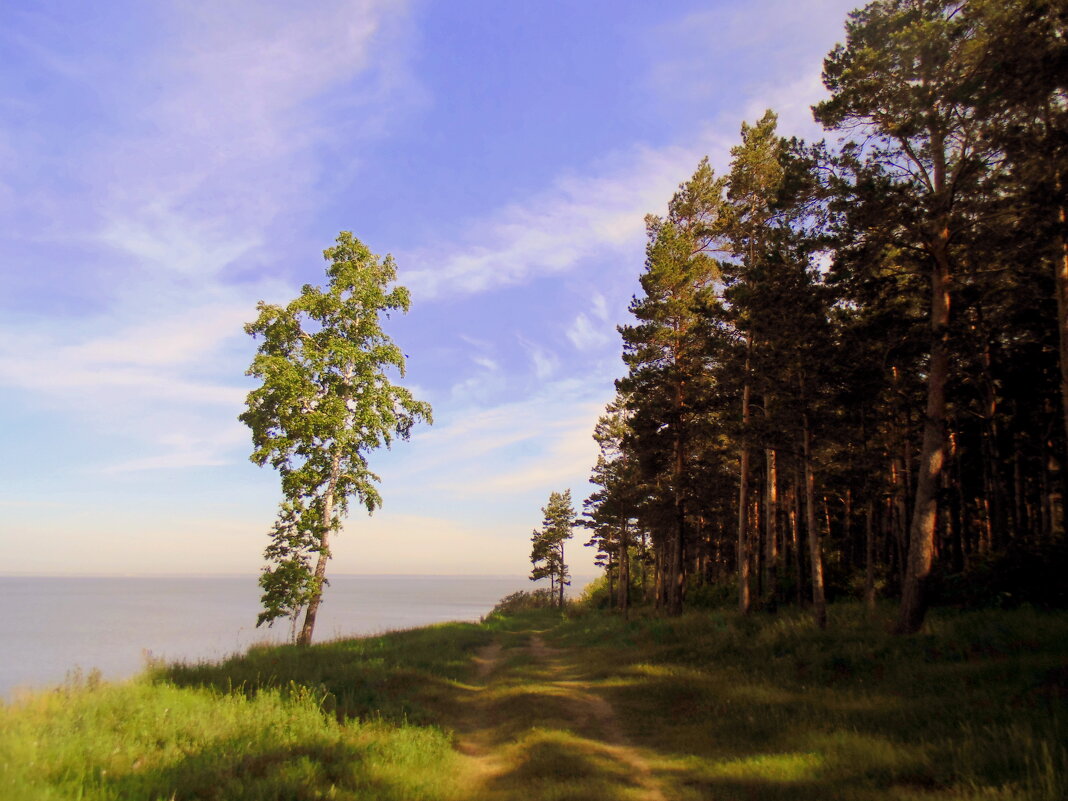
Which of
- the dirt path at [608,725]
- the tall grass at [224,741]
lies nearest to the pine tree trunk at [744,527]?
the dirt path at [608,725]

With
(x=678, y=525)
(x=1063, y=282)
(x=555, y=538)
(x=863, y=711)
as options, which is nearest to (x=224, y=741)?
(x=863, y=711)

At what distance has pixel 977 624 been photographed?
11.8 m

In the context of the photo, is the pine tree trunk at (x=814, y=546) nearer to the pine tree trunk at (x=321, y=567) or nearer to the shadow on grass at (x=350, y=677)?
the shadow on grass at (x=350, y=677)

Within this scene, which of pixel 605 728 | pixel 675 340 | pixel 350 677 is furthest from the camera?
pixel 675 340

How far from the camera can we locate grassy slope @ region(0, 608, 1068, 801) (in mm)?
6094

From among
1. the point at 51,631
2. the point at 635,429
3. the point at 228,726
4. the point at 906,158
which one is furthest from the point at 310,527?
the point at 51,631

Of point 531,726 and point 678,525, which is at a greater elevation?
point 678,525

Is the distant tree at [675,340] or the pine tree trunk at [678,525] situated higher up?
the distant tree at [675,340]

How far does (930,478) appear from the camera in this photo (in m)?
12.4

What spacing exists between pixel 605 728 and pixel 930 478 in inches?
339

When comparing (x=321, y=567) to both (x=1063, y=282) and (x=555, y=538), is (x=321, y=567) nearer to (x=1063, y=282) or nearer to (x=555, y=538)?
(x=1063, y=282)

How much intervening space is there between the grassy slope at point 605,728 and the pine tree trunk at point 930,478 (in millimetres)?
621

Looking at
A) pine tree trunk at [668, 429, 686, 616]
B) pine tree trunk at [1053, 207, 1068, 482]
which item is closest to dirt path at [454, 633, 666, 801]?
pine tree trunk at [1053, 207, 1068, 482]

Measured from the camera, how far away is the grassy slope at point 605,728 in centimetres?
609
